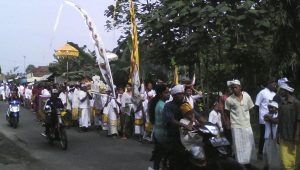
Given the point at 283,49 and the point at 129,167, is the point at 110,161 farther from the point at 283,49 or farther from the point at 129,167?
the point at 283,49

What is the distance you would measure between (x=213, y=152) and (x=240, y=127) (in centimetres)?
237

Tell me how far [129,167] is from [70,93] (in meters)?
10.1

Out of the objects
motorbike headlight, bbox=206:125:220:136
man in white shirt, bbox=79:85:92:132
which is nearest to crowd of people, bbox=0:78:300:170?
motorbike headlight, bbox=206:125:220:136

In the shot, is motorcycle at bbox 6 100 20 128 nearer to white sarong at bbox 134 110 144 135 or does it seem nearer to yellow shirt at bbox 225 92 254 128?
white sarong at bbox 134 110 144 135

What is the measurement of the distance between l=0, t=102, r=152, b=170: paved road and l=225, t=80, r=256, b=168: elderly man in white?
2196mm

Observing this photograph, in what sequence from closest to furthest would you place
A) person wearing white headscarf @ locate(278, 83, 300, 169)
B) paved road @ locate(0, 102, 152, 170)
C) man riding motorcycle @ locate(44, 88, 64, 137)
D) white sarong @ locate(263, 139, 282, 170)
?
person wearing white headscarf @ locate(278, 83, 300, 169), white sarong @ locate(263, 139, 282, 170), paved road @ locate(0, 102, 152, 170), man riding motorcycle @ locate(44, 88, 64, 137)

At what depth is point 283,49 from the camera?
10.8 meters

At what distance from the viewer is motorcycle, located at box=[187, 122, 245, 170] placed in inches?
294

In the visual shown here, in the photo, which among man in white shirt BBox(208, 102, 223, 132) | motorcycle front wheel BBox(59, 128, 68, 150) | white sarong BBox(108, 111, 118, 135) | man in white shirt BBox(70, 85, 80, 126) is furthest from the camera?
man in white shirt BBox(70, 85, 80, 126)

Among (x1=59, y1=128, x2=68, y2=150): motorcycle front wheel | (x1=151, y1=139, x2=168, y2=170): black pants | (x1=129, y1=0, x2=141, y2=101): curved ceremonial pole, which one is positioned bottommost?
(x1=59, y1=128, x2=68, y2=150): motorcycle front wheel

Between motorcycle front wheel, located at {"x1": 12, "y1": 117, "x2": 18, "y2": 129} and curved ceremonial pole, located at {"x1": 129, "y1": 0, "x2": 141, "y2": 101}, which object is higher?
curved ceremonial pole, located at {"x1": 129, "y1": 0, "x2": 141, "y2": 101}

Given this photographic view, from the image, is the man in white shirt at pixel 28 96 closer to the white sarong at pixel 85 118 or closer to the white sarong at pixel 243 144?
the white sarong at pixel 85 118

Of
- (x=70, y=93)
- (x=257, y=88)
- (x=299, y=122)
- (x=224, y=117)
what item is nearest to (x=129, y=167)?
(x=224, y=117)

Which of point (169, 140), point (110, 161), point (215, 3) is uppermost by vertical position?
point (215, 3)
